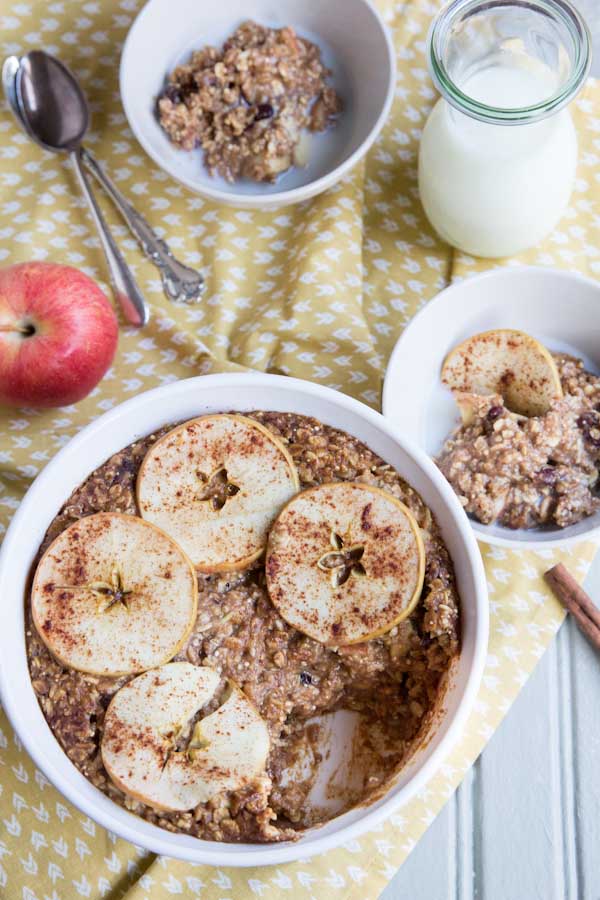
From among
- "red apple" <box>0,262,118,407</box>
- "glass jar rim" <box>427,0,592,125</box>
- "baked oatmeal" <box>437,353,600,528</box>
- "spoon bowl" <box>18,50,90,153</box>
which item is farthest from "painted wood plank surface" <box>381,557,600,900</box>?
"spoon bowl" <box>18,50,90,153</box>

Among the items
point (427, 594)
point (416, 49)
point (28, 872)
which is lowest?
point (28, 872)

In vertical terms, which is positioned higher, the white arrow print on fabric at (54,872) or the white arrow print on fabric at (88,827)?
the white arrow print on fabric at (88,827)

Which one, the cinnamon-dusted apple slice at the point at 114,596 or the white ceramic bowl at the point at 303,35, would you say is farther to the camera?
the white ceramic bowl at the point at 303,35

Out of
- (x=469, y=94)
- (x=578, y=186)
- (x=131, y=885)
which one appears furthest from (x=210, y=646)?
(x=578, y=186)

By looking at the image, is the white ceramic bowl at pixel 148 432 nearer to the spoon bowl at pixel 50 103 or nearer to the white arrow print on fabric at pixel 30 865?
the white arrow print on fabric at pixel 30 865

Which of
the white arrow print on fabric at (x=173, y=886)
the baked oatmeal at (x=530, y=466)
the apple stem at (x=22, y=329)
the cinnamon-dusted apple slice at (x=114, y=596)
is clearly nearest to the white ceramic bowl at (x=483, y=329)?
the baked oatmeal at (x=530, y=466)

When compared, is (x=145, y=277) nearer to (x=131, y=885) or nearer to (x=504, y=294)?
(x=504, y=294)

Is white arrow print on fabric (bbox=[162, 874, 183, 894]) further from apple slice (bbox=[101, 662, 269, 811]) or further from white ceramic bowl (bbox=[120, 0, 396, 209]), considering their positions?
white ceramic bowl (bbox=[120, 0, 396, 209])
